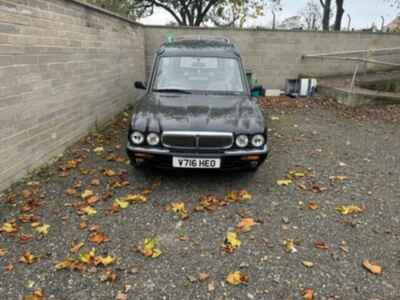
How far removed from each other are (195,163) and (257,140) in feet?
2.54

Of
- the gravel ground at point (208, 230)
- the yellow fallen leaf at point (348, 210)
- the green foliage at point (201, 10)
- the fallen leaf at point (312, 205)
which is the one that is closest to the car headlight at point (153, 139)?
the gravel ground at point (208, 230)

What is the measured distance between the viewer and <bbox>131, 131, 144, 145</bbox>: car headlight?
3359 millimetres

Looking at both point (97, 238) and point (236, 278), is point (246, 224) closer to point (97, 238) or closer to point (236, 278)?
point (236, 278)

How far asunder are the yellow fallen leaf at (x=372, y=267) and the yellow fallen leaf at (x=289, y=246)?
0.57 meters

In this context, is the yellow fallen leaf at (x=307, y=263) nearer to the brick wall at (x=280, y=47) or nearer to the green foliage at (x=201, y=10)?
the brick wall at (x=280, y=47)

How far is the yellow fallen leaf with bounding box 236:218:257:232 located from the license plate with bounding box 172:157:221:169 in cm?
71

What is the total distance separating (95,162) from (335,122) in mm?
5385

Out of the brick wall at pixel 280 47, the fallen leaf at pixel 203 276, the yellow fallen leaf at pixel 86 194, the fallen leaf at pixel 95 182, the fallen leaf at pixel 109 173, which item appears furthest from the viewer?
the brick wall at pixel 280 47

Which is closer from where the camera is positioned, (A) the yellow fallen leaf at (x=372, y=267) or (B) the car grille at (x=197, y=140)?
(A) the yellow fallen leaf at (x=372, y=267)

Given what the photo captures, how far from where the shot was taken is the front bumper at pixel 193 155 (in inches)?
131

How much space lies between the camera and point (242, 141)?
336 centimetres

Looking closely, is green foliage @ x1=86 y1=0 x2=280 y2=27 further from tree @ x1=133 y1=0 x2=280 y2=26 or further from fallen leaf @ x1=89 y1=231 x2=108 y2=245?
fallen leaf @ x1=89 y1=231 x2=108 y2=245

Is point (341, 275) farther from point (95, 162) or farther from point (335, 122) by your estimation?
point (335, 122)

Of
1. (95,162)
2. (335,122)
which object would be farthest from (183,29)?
(95,162)
